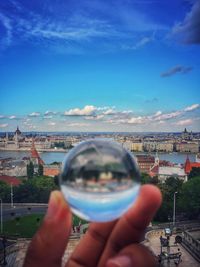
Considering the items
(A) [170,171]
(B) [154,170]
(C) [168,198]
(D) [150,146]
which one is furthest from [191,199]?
(D) [150,146]

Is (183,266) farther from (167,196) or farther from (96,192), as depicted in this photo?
(96,192)

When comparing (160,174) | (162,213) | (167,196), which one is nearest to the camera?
(162,213)

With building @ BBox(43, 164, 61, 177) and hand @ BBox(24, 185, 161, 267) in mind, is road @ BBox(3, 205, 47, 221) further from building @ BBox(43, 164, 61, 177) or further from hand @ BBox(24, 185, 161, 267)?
hand @ BBox(24, 185, 161, 267)

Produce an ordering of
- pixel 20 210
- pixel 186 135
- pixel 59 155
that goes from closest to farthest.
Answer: pixel 20 210
pixel 59 155
pixel 186 135

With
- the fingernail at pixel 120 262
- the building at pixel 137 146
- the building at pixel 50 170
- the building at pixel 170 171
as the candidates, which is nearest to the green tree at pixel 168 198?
the building at pixel 170 171

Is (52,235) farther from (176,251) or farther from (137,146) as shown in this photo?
(137,146)

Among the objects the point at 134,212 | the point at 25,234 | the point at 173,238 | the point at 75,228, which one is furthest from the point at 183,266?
the point at 134,212
